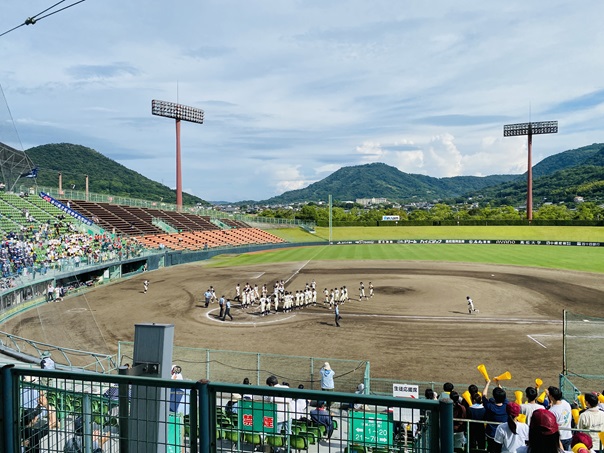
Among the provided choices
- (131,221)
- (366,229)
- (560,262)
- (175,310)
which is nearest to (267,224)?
(366,229)

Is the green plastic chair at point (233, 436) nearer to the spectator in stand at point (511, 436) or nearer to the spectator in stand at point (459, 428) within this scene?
the spectator in stand at point (459, 428)

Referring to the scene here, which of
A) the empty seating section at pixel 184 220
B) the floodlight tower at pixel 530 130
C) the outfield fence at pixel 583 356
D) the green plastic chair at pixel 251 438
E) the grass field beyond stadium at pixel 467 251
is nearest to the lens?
the green plastic chair at pixel 251 438

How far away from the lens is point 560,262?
50750 millimetres

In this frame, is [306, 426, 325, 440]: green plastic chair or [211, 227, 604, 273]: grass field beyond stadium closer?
[306, 426, 325, 440]: green plastic chair

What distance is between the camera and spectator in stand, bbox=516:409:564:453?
4391mm

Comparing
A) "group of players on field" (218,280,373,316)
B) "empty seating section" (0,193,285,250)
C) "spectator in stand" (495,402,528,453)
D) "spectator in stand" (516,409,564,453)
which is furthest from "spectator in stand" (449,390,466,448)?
"empty seating section" (0,193,285,250)

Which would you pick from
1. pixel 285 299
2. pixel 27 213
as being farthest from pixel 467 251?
pixel 27 213

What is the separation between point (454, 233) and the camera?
3622 inches

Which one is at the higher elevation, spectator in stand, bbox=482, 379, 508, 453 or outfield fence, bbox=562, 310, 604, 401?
spectator in stand, bbox=482, 379, 508, 453

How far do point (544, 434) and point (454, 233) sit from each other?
92174 millimetres

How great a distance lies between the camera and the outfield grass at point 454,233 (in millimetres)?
84062

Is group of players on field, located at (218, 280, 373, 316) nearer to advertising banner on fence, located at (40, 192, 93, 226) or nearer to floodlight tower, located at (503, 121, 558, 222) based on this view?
advertising banner on fence, located at (40, 192, 93, 226)

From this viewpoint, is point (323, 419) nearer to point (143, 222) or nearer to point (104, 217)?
point (104, 217)

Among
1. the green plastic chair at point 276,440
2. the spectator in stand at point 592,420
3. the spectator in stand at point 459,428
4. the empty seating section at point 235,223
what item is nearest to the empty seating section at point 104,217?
the empty seating section at point 235,223
